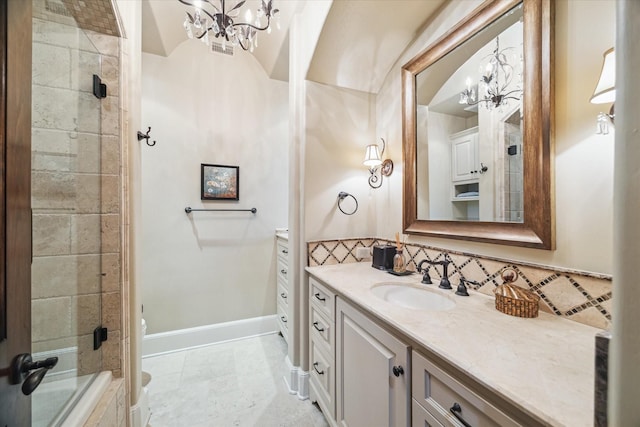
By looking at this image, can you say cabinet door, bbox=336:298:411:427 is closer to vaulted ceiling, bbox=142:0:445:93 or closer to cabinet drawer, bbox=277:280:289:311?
cabinet drawer, bbox=277:280:289:311

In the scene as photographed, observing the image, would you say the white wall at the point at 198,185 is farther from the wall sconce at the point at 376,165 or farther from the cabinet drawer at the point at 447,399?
the cabinet drawer at the point at 447,399

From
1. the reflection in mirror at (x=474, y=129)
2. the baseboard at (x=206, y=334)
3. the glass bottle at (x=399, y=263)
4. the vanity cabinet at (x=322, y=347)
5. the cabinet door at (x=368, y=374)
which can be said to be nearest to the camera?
the cabinet door at (x=368, y=374)

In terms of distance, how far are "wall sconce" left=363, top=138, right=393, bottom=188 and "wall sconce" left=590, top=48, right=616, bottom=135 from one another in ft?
3.43

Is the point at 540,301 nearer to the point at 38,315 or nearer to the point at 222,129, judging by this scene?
the point at 38,315

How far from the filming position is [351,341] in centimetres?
117

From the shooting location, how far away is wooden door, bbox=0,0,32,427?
58 cm

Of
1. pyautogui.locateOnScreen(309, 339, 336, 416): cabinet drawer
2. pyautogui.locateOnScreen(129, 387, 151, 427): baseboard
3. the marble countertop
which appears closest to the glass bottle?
the marble countertop

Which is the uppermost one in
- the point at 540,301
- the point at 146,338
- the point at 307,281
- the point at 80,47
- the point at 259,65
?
the point at 259,65

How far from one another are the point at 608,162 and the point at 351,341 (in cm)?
118

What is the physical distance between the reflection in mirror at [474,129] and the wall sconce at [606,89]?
242 mm

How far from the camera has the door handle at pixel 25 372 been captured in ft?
2.02

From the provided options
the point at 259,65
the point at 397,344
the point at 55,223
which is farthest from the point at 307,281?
the point at 259,65

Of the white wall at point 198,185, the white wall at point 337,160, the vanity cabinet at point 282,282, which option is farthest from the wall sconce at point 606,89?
the white wall at point 198,185

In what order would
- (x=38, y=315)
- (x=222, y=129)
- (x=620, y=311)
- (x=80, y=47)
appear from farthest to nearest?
(x=222, y=129)
(x=80, y=47)
(x=38, y=315)
(x=620, y=311)
